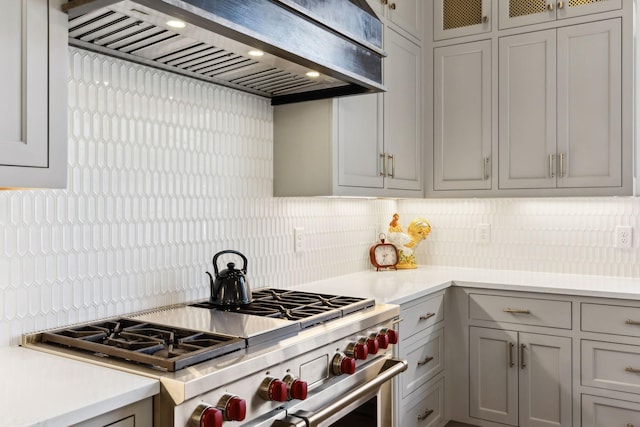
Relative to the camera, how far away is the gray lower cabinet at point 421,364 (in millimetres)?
2447

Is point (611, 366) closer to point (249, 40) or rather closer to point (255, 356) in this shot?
point (255, 356)

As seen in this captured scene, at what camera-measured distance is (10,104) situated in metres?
1.17

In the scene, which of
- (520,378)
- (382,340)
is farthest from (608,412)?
(382,340)

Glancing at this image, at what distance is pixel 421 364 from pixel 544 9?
200cm

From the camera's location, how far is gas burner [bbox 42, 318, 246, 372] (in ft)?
4.33

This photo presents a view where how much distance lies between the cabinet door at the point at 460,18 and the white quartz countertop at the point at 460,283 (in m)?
1.40

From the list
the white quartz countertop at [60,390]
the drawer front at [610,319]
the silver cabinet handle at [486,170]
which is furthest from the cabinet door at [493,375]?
the white quartz countertop at [60,390]

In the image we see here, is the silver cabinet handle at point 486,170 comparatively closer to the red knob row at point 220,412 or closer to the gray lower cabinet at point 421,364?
the gray lower cabinet at point 421,364

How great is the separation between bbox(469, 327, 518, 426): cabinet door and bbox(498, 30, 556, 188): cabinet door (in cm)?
85

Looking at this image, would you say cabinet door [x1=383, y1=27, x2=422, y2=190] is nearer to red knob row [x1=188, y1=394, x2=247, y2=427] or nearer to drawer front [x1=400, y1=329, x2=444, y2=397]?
drawer front [x1=400, y1=329, x2=444, y2=397]

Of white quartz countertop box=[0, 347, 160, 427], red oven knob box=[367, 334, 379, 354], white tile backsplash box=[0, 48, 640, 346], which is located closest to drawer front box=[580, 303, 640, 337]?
white tile backsplash box=[0, 48, 640, 346]

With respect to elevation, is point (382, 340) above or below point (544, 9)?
below

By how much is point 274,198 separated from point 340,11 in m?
0.92

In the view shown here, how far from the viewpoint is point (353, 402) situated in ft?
5.82
